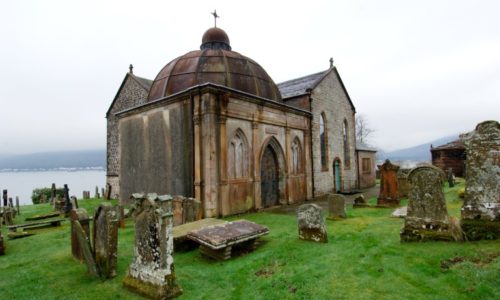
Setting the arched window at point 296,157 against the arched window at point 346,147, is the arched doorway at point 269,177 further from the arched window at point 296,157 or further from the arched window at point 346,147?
the arched window at point 346,147

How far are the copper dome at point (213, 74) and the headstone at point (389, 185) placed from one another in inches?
259

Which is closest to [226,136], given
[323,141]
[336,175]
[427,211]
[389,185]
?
[389,185]

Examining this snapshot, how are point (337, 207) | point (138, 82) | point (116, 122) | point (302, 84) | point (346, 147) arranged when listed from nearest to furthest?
point (337, 207) < point (302, 84) < point (138, 82) < point (346, 147) < point (116, 122)

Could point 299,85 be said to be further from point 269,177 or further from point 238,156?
point 238,156

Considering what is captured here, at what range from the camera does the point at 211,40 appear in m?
16.6

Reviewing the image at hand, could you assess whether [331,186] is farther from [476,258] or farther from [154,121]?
[476,258]

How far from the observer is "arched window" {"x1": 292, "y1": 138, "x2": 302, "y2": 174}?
1597cm

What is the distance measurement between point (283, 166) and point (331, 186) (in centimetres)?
601

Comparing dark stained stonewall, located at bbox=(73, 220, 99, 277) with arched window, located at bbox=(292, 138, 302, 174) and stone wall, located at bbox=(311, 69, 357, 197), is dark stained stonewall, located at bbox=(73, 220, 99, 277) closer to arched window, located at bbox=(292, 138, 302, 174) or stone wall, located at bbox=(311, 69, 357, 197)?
arched window, located at bbox=(292, 138, 302, 174)

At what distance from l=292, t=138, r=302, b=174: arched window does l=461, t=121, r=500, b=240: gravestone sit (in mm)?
9867

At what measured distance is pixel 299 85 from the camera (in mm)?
19594

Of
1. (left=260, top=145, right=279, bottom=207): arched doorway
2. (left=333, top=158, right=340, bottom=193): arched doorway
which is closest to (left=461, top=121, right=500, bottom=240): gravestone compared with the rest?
(left=260, top=145, right=279, bottom=207): arched doorway

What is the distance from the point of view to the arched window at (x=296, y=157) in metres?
16.0

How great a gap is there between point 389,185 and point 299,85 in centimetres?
963
